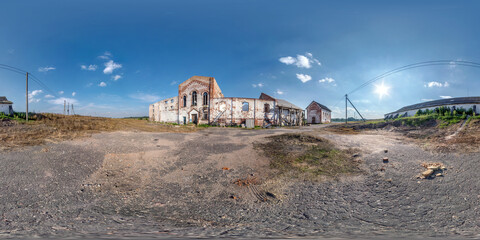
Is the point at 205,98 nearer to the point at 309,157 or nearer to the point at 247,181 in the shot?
the point at 309,157

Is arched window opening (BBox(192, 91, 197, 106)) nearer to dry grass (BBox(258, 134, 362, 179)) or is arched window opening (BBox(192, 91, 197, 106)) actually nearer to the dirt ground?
dry grass (BBox(258, 134, 362, 179))

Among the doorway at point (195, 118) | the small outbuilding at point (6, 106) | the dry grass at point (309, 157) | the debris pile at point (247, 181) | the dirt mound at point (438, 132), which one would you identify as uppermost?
the small outbuilding at point (6, 106)

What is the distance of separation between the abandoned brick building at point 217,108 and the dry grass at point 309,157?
16.7m

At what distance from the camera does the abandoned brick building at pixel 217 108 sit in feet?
94.1

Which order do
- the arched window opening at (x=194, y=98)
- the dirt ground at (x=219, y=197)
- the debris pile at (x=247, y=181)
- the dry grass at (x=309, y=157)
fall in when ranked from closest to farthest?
the dirt ground at (x=219, y=197), the debris pile at (x=247, y=181), the dry grass at (x=309, y=157), the arched window opening at (x=194, y=98)

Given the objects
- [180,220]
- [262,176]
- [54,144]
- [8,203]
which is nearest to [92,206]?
[8,203]

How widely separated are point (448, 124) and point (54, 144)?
85.1 feet

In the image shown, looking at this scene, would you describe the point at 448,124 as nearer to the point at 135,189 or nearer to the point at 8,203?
the point at 135,189

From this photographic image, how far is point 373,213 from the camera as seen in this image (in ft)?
15.2

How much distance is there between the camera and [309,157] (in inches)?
359

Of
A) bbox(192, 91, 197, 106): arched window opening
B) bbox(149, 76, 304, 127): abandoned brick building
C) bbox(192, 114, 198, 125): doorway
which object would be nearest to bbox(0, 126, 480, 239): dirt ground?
bbox(149, 76, 304, 127): abandoned brick building

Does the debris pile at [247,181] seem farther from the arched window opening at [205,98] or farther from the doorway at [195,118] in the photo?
the doorway at [195,118]

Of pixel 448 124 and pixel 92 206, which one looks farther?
pixel 448 124

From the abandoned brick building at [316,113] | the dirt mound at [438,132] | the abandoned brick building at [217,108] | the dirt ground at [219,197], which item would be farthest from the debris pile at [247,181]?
the abandoned brick building at [316,113]
